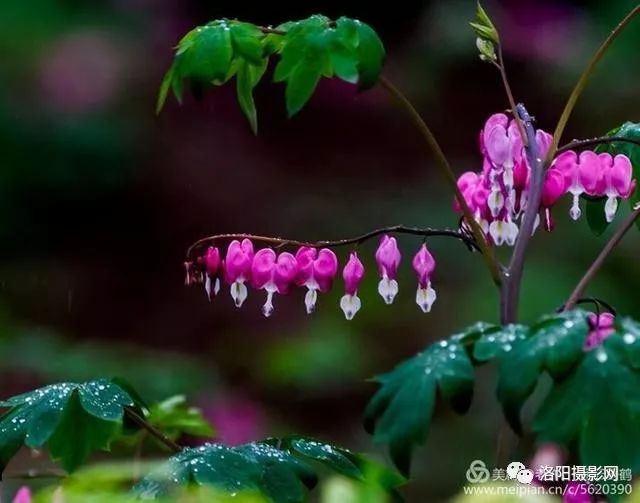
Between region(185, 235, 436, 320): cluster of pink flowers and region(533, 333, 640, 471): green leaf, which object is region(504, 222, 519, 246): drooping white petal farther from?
region(533, 333, 640, 471): green leaf

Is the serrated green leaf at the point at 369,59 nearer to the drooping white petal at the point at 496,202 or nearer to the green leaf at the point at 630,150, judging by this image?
the drooping white petal at the point at 496,202

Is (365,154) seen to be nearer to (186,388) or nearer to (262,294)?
(262,294)

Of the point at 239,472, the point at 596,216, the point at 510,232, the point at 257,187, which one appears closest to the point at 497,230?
the point at 510,232

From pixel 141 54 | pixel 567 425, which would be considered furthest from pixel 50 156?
pixel 567 425

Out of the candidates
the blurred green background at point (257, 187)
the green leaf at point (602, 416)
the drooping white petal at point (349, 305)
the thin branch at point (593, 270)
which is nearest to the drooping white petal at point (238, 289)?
the drooping white petal at point (349, 305)

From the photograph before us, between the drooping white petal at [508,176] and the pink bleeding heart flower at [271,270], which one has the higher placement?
the drooping white petal at [508,176]
